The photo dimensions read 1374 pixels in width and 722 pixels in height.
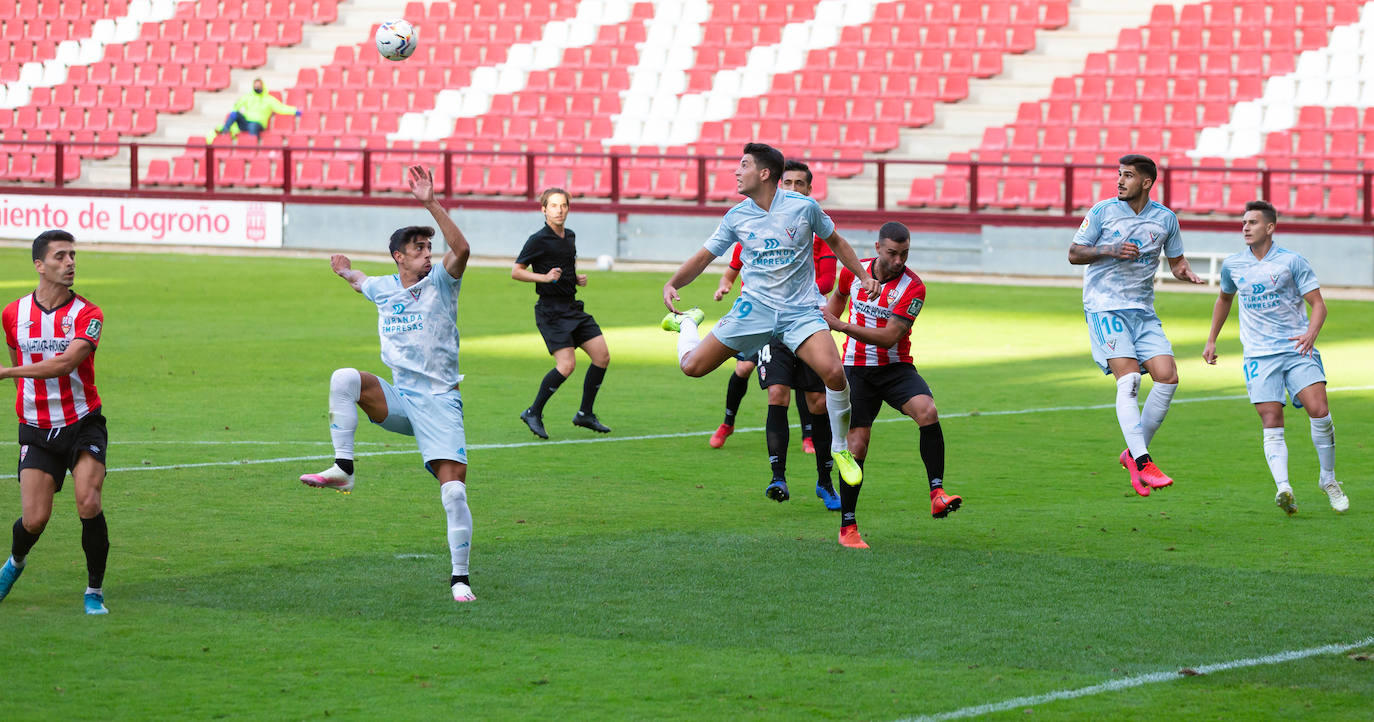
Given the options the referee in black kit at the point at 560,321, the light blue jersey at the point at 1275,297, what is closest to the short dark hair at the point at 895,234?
the light blue jersey at the point at 1275,297

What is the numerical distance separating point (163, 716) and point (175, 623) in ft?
4.72

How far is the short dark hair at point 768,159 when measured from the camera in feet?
32.4

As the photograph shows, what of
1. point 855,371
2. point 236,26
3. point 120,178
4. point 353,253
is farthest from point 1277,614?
point 236,26

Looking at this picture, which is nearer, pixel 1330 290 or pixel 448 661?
pixel 448 661

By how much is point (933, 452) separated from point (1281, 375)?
8.04 ft

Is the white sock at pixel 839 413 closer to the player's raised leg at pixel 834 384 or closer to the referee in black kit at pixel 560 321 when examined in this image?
the player's raised leg at pixel 834 384

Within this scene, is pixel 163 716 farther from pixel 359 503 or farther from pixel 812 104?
pixel 812 104

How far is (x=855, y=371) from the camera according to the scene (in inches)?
403

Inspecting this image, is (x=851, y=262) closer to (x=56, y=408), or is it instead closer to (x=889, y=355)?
(x=889, y=355)

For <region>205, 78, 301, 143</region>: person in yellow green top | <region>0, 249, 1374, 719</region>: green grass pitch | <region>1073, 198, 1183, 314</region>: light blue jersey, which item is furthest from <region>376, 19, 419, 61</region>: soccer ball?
<region>205, 78, 301, 143</region>: person in yellow green top

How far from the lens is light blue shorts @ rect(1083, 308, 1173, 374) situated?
444 inches

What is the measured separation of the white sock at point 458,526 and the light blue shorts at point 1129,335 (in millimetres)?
4762

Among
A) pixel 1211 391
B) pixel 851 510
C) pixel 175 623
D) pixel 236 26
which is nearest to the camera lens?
pixel 175 623

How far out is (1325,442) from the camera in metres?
10.9
